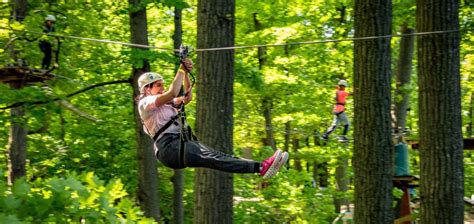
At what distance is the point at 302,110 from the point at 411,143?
231 inches

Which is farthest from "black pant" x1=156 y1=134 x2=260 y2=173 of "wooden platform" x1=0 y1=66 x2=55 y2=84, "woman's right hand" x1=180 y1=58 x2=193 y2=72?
"wooden platform" x1=0 y1=66 x2=55 y2=84

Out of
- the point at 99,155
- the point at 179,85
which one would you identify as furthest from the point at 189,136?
the point at 99,155

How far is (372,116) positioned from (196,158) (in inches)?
123

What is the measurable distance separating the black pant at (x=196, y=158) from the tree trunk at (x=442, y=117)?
301 centimetres

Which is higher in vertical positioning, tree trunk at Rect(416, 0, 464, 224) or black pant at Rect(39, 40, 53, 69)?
black pant at Rect(39, 40, 53, 69)

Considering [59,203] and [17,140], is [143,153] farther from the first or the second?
[59,203]

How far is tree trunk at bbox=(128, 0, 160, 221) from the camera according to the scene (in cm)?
1152

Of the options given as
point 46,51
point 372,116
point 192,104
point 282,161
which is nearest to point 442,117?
point 372,116

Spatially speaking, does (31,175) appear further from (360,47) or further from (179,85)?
(179,85)

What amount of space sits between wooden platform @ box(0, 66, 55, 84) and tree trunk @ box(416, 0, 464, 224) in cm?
624

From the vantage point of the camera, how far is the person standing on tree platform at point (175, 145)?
5.39 metres

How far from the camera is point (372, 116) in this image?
7.71 meters

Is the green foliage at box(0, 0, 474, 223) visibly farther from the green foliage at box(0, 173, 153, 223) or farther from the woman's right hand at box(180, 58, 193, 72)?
the green foliage at box(0, 173, 153, 223)

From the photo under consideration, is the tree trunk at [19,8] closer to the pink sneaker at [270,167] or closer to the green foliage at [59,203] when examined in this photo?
the pink sneaker at [270,167]
